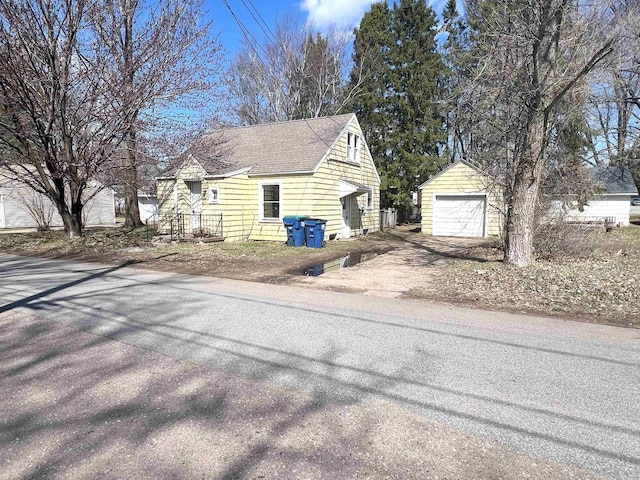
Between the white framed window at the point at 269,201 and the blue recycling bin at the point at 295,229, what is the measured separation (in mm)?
1828

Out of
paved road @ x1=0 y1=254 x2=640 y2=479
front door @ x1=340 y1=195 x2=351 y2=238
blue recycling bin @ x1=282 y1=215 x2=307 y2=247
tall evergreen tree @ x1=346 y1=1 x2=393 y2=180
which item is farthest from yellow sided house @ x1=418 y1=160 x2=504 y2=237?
paved road @ x1=0 y1=254 x2=640 y2=479

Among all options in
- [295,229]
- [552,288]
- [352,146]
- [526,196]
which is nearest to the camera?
[552,288]

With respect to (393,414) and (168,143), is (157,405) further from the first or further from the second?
(168,143)

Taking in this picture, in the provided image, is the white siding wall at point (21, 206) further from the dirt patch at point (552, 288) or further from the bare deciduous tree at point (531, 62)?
the bare deciduous tree at point (531, 62)

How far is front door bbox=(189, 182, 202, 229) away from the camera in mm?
16344

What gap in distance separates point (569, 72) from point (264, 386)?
915 cm

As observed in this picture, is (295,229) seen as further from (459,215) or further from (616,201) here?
(616,201)

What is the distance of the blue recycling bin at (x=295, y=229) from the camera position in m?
14.7

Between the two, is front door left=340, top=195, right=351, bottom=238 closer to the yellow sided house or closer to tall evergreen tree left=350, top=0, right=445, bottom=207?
the yellow sided house

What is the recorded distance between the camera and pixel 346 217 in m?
18.6

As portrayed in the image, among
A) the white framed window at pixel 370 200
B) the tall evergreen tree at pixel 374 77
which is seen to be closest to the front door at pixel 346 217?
the white framed window at pixel 370 200

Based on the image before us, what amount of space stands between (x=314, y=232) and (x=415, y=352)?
1040cm

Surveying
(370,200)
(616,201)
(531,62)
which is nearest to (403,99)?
(370,200)

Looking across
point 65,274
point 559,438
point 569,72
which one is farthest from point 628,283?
point 65,274
